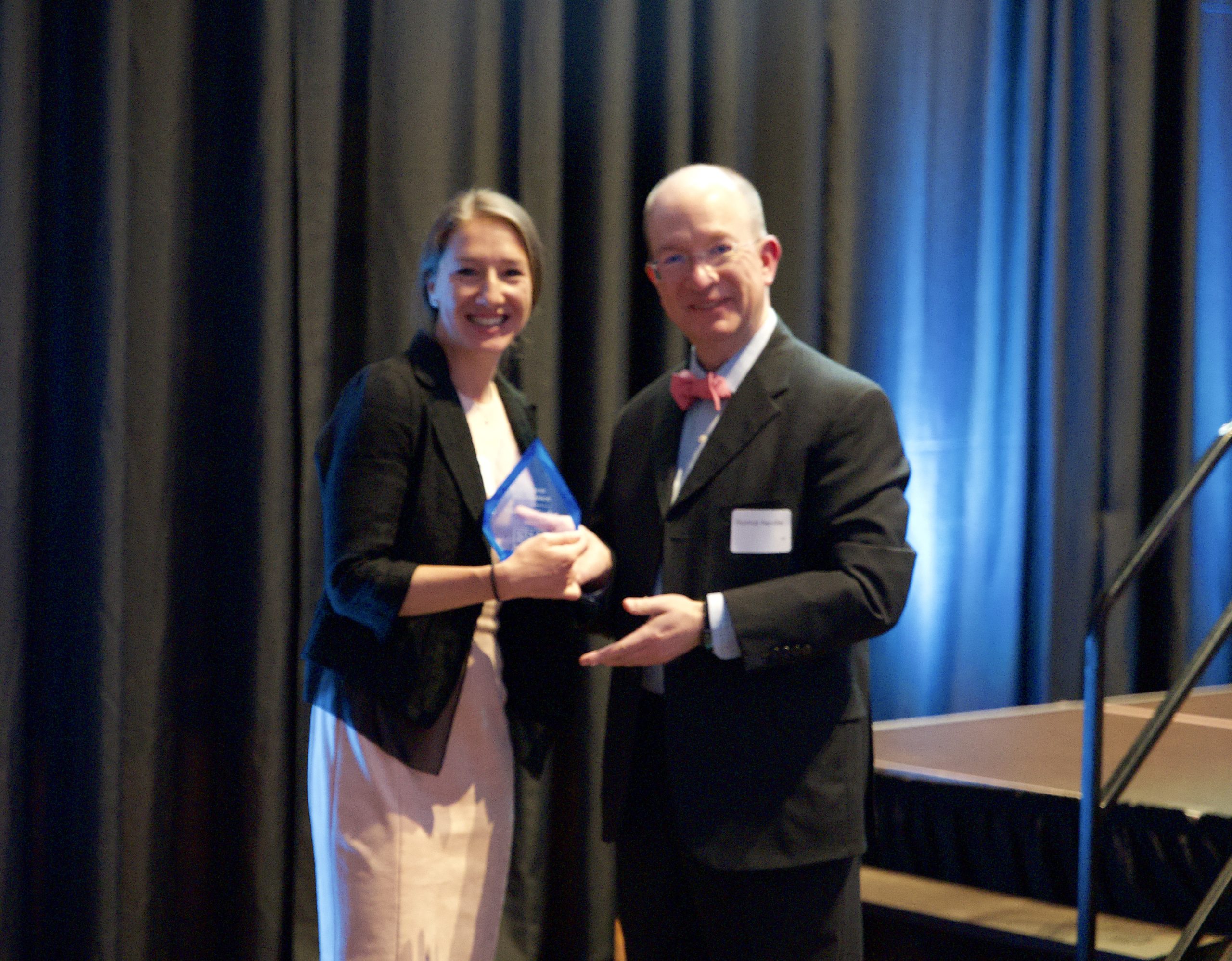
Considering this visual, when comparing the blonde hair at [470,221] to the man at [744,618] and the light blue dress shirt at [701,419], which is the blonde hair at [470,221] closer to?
the man at [744,618]

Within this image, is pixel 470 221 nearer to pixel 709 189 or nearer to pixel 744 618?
pixel 709 189

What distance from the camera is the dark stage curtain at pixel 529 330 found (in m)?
2.67

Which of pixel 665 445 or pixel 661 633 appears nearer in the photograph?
→ pixel 661 633

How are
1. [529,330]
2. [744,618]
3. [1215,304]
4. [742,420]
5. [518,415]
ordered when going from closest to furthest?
[744,618]
[742,420]
[518,415]
[529,330]
[1215,304]

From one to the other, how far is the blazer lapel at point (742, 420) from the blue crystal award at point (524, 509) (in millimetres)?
242

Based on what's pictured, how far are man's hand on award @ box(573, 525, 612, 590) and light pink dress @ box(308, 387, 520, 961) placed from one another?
0.19 m

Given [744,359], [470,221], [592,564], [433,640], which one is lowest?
[433,640]

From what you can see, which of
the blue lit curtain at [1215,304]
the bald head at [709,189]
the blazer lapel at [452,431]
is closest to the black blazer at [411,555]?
the blazer lapel at [452,431]

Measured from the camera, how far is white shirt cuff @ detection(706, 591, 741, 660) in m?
1.70

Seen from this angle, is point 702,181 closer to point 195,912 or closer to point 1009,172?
point 195,912

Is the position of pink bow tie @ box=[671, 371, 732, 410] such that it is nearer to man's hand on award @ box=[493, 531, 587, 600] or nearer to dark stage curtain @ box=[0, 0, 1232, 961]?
man's hand on award @ box=[493, 531, 587, 600]

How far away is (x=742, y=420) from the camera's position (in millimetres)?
1822

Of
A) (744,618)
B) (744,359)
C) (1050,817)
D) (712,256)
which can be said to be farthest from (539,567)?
(1050,817)

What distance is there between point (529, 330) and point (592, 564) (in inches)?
57.3
